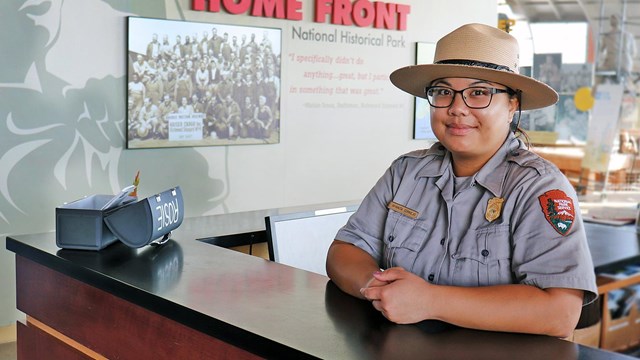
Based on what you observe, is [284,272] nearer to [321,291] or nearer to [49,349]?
[321,291]

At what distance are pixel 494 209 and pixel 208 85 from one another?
3877mm

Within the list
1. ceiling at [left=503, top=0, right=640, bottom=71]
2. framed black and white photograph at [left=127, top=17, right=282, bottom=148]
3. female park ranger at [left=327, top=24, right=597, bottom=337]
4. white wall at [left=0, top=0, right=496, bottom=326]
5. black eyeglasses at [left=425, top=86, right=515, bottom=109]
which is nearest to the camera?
female park ranger at [left=327, top=24, right=597, bottom=337]

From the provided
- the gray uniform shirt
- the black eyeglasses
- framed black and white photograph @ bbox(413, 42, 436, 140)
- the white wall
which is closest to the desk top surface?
the gray uniform shirt

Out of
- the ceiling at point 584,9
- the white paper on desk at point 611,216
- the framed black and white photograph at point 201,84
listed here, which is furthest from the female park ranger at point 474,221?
the ceiling at point 584,9

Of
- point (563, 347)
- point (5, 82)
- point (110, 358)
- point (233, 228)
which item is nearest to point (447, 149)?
point (563, 347)

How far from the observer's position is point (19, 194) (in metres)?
4.66

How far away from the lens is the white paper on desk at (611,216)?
204 inches

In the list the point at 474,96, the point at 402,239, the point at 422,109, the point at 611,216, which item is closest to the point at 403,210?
the point at 402,239

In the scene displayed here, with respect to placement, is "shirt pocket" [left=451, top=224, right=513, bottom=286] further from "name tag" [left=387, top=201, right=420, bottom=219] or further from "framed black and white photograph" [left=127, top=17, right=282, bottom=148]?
"framed black and white photograph" [left=127, top=17, right=282, bottom=148]

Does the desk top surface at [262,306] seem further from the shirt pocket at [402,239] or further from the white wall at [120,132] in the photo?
the white wall at [120,132]

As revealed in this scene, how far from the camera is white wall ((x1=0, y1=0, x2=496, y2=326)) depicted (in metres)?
4.64

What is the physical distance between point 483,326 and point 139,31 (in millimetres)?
3966

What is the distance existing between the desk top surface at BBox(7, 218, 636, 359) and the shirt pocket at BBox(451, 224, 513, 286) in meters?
0.20

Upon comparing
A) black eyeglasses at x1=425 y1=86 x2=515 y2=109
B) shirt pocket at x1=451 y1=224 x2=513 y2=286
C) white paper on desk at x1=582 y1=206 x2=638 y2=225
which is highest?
black eyeglasses at x1=425 y1=86 x2=515 y2=109
